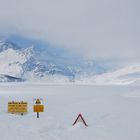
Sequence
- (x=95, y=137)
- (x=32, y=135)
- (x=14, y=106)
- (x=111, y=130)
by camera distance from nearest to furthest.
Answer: (x=32, y=135) → (x=95, y=137) → (x=111, y=130) → (x=14, y=106)

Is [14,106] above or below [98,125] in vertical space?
above

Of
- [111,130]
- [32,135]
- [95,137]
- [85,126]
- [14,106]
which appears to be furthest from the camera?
[14,106]

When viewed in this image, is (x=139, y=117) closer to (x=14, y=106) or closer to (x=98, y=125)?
(x=98, y=125)

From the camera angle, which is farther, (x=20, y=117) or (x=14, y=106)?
(x=14, y=106)

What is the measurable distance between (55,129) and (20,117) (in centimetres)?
444

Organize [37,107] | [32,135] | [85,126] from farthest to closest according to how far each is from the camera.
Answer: [37,107] → [85,126] → [32,135]

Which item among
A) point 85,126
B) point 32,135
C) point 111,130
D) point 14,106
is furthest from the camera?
point 14,106

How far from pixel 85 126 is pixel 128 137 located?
3.81 m

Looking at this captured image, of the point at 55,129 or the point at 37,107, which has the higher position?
the point at 37,107

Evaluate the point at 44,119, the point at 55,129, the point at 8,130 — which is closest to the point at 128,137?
the point at 55,129

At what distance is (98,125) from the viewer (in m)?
18.7

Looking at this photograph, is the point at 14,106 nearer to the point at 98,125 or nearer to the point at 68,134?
the point at 98,125

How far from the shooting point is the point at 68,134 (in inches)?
603

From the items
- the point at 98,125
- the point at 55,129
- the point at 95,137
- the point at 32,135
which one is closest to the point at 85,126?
the point at 98,125
